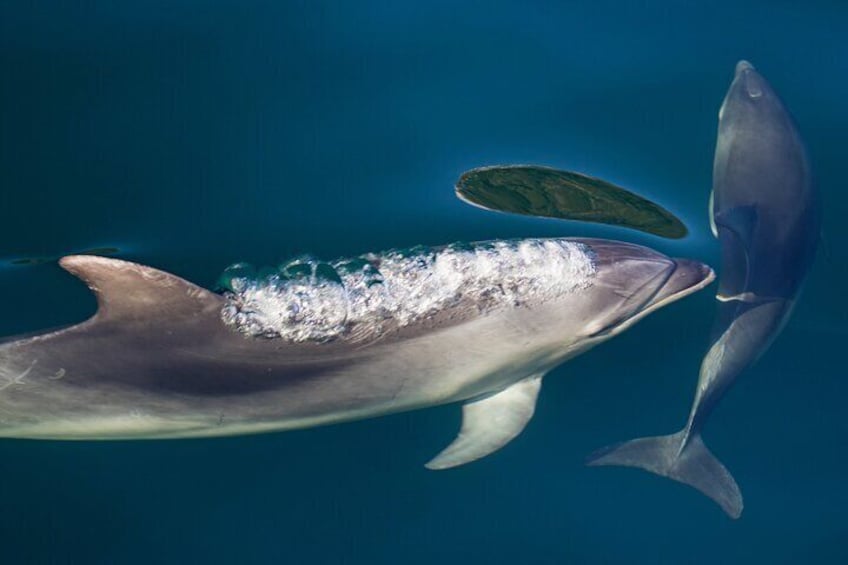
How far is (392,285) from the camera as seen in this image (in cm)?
Result: 648

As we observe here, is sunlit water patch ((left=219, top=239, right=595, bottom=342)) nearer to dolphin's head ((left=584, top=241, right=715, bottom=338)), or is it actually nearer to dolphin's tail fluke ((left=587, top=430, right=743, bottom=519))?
dolphin's head ((left=584, top=241, right=715, bottom=338))

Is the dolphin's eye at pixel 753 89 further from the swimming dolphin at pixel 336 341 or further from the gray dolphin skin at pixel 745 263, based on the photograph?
the swimming dolphin at pixel 336 341

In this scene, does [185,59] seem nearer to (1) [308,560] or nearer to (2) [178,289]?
(2) [178,289]

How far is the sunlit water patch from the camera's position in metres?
6.19

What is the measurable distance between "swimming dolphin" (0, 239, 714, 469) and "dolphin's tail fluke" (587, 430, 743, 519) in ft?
2.38

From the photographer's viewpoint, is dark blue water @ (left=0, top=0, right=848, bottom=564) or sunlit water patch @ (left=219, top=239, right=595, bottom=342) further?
dark blue water @ (left=0, top=0, right=848, bottom=564)

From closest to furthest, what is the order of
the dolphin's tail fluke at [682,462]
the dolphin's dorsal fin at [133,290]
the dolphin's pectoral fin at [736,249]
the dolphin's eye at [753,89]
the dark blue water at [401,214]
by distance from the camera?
the dolphin's dorsal fin at [133,290] → the dark blue water at [401,214] → the dolphin's tail fluke at [682,462] → the dolphin's pectoral fin at [736,249] → the dolphin's eye at [753,89]

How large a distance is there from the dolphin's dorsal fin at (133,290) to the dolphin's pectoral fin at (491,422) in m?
2.25

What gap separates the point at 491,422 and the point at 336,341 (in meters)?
1.63

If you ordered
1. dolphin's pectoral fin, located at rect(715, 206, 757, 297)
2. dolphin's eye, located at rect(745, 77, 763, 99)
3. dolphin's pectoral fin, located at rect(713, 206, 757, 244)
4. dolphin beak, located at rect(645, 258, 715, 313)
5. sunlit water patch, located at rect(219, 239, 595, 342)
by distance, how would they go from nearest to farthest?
sunlit water patch, located at rect(219, 239, 595, 342), dolphin beak, located at rect(645, 258, 715, 313), dolphin's pectoral fin, located at rect(715, 206, 757, 297), dolphin's pectoral fin, located at rect(713, 206, 757, 244), dolphin's eye, located at rect(745, 77, 763, 99)

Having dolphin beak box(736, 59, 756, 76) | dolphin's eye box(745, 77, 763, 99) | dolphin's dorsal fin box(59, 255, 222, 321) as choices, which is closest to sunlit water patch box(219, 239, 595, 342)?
dolphin's dorsal fin box(59, 255, 222, 321)

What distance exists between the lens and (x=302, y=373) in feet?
20.2

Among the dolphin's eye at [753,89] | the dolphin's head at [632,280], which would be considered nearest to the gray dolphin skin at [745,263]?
the dolphin's eye at [753,89]

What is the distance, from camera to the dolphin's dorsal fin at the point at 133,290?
540 centimetres
